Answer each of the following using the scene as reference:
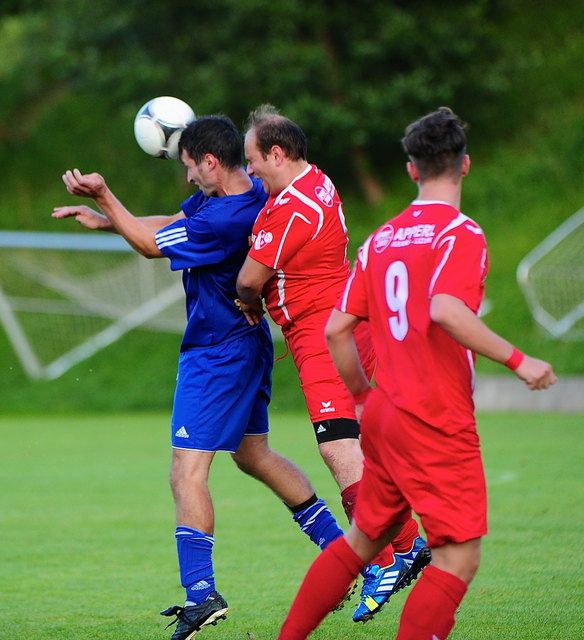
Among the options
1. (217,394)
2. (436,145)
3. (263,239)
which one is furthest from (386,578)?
(436,145)

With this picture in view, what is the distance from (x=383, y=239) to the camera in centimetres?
400

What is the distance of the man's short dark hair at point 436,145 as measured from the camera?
3.91 meters

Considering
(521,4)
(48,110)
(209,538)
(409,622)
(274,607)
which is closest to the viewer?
(409,622)

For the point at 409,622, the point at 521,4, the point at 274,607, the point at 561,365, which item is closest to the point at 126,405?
the point at 561,365

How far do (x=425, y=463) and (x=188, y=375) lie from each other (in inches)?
75.1

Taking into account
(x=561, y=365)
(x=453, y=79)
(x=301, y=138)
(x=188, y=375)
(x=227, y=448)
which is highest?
(x=453, y=79)

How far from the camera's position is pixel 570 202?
2247 cm

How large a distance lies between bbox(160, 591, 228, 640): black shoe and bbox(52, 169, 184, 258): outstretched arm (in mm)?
1707

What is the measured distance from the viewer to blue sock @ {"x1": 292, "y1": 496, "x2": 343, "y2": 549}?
5688 mm

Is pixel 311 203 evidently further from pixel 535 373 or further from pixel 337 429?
pixel 535 373

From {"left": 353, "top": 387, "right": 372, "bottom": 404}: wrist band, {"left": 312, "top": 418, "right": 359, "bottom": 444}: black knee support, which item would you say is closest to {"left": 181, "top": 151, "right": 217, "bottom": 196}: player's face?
{"left": 312, "top": 418, "right": 359, "bottom": 444}: black knee support

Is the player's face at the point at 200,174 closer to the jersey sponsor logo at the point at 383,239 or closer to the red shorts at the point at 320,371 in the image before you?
the red shorts at the point at 320,371

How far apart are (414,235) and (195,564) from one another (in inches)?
83.4

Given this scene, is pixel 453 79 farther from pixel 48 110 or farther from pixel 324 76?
pixel 48 110
